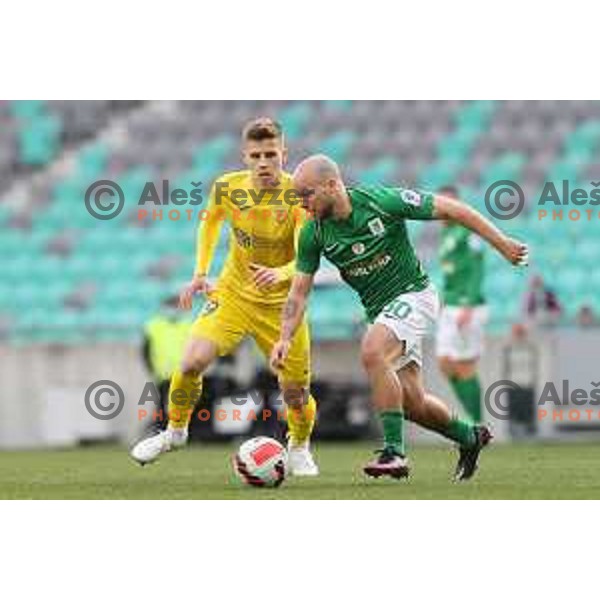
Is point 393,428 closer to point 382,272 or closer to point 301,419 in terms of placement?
point 382,272

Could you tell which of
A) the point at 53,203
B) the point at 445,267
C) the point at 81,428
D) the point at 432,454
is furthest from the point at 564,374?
the point at 53,203

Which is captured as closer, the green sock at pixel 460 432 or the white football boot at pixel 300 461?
the green sock at pixel 460 432

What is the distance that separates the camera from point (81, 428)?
1563 centimetres

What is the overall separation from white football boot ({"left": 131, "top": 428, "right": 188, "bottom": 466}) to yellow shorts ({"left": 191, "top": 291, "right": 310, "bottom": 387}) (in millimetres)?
464

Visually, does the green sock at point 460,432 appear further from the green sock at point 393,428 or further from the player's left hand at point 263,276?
the player's left hand at point 263,276

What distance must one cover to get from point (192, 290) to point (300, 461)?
1201 millimetres

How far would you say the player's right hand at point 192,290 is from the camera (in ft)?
29.0

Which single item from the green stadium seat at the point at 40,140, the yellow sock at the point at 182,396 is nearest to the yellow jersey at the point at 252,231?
the yellow sock at the point at 182,396

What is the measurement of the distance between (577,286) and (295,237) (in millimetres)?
8064

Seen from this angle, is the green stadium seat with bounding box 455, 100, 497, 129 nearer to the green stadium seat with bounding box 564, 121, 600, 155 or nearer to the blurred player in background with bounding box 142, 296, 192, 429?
the green stadium seat with bounding box 564, 121, 600, 155

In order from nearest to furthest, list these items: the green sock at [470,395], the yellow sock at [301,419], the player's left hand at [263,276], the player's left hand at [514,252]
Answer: the player's left hand at [514,252] → the player's left hand at [263,276] → the yellow sock at [301,419] → the green sock at [470,395]

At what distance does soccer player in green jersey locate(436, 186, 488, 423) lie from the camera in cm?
1400

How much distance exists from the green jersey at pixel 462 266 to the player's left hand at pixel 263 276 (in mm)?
4956

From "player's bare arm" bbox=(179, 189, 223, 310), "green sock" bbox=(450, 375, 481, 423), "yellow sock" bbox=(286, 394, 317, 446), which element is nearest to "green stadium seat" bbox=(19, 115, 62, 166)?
"green sock" bbox=(450, 375, 481, 423)
